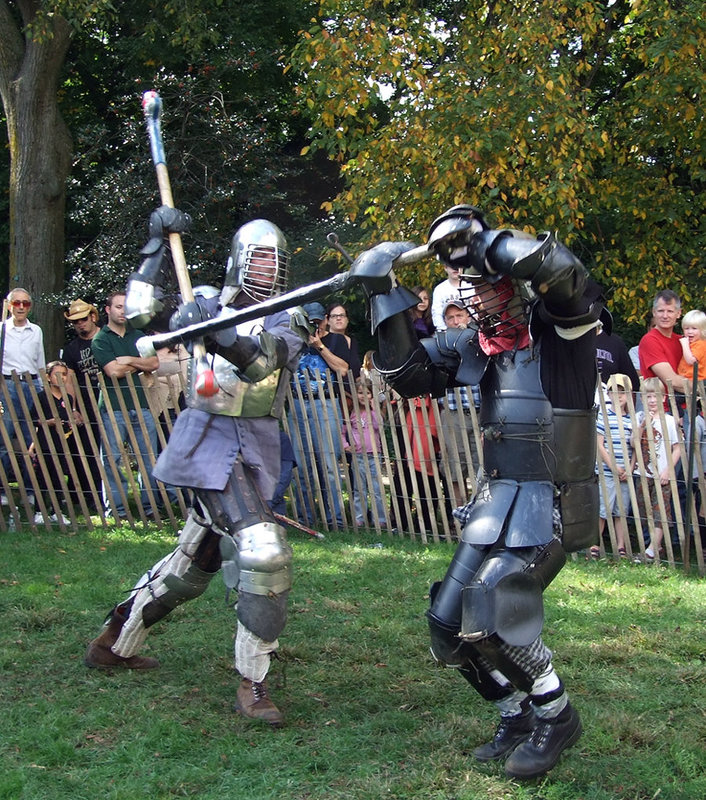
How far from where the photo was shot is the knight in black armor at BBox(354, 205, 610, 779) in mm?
3287

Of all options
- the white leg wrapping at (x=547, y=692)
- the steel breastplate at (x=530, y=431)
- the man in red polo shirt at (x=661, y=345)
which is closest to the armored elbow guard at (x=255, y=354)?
the steel breastplate at (x=530, y=431)

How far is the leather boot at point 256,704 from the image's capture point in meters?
3.90

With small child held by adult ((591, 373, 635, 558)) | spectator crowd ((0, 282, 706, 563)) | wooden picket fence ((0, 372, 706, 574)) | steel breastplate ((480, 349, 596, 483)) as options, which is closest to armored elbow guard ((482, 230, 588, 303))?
steel breastplate ((480, 349, 596, 483))

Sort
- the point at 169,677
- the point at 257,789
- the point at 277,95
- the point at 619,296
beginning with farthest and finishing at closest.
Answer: the point at 277,95 < the point at 619,296 < the point at 169,677 < the point at 257,789

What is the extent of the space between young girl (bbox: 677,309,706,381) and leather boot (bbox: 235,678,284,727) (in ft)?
12.9

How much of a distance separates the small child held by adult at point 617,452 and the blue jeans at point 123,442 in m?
3.11

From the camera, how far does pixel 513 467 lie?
348 centimetres

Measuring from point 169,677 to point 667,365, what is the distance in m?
3.92

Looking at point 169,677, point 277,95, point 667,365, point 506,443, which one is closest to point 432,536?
point 667,365

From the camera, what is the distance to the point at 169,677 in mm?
4430

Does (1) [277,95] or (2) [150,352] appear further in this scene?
(1) [277,95]

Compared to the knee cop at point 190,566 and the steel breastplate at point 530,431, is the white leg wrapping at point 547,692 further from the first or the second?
the knee cop at point 190,566

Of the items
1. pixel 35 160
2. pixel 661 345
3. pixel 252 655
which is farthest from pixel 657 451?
pixel 35 160

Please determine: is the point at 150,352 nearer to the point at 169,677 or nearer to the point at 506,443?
the point at 506,443
